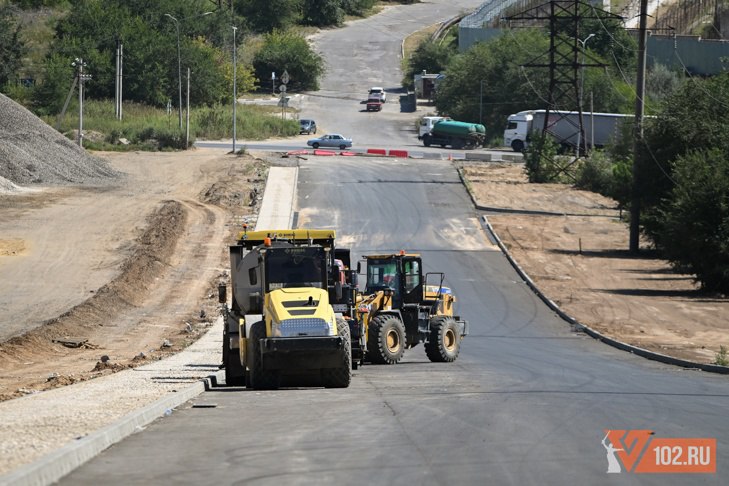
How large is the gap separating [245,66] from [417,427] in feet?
377

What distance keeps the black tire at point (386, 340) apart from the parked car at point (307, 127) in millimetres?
76638

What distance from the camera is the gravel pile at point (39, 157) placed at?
208 feet

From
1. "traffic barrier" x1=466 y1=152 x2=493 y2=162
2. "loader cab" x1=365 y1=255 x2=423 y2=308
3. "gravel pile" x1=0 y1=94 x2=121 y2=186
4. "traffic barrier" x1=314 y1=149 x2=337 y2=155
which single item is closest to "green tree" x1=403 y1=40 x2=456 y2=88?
"traffic barrier" x1=466 y1=152 x2=493 y2=162

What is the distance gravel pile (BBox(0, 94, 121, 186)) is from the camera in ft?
208

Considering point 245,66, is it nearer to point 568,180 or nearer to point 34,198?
point 568,180

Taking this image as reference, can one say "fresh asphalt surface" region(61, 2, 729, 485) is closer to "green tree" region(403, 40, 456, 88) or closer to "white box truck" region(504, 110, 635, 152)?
"white box truck" region(504, 110, 635, 152)

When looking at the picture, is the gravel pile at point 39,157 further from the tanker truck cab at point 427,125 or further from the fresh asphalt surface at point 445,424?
the fresh asphalt surface at point 445,424

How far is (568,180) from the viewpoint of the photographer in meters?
71.4

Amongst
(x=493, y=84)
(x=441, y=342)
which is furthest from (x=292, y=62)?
(x=441, y=342)

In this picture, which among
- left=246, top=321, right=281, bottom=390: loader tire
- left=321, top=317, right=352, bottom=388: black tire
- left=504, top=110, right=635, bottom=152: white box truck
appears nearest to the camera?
left=321, top=317, right=352, bottom=388: black tire

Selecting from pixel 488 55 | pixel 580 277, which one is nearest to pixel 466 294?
pixel 580 277

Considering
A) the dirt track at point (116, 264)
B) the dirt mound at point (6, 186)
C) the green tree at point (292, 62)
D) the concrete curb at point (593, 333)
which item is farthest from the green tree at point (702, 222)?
the green tree at point (292, 62)

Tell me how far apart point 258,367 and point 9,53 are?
96.6 metres

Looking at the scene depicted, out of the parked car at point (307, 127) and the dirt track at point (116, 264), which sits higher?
the parked car at point (307, 127)
